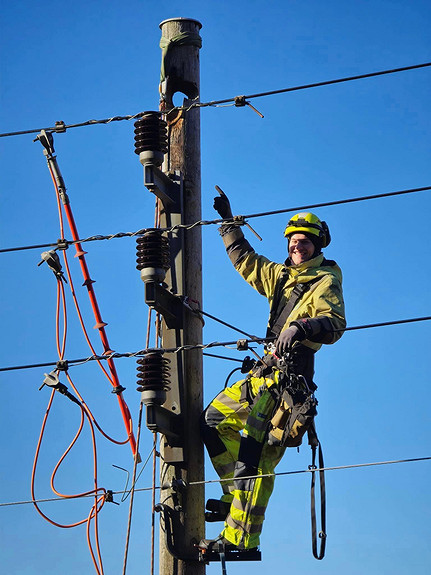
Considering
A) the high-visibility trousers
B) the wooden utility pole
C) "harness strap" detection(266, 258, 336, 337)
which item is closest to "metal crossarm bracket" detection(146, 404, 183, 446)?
the wooden utility pole

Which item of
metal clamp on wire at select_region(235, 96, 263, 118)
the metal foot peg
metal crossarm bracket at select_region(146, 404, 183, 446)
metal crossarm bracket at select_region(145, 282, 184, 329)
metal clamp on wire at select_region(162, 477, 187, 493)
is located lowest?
the metal foot peg

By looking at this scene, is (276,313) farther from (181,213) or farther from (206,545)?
(206,545)

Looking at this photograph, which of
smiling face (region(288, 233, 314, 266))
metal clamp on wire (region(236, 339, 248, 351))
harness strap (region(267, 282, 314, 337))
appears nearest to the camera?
metal clamp on wire (region(236, 339, 248, 351))

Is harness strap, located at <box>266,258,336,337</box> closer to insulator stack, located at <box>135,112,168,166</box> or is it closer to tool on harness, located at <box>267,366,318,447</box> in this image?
tool on harness, located at <box>267,366,318,447</box>

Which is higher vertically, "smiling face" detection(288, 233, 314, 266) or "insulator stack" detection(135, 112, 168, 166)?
"insulator stack" detection(135, 112, 168, 166)

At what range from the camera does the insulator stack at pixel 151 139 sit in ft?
33.4

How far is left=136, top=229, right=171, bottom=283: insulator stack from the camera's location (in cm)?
980

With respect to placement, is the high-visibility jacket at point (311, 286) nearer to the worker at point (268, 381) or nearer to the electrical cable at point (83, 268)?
the worker at point (268, 381)

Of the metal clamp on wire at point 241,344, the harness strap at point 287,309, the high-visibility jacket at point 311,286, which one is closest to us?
the metal clamp on wire at point 241,344

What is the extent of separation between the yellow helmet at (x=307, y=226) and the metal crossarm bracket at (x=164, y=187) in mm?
958

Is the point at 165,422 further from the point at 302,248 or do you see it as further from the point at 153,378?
the point at 302,248

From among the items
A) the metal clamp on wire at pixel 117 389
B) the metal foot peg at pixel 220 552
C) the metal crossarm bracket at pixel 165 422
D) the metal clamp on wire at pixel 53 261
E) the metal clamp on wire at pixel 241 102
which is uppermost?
the metal clamp on wire at pixel 241 102

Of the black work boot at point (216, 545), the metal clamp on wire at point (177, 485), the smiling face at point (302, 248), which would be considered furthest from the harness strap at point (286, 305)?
the black work boot at point (216, 545)

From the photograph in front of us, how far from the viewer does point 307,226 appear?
34.9 feet
